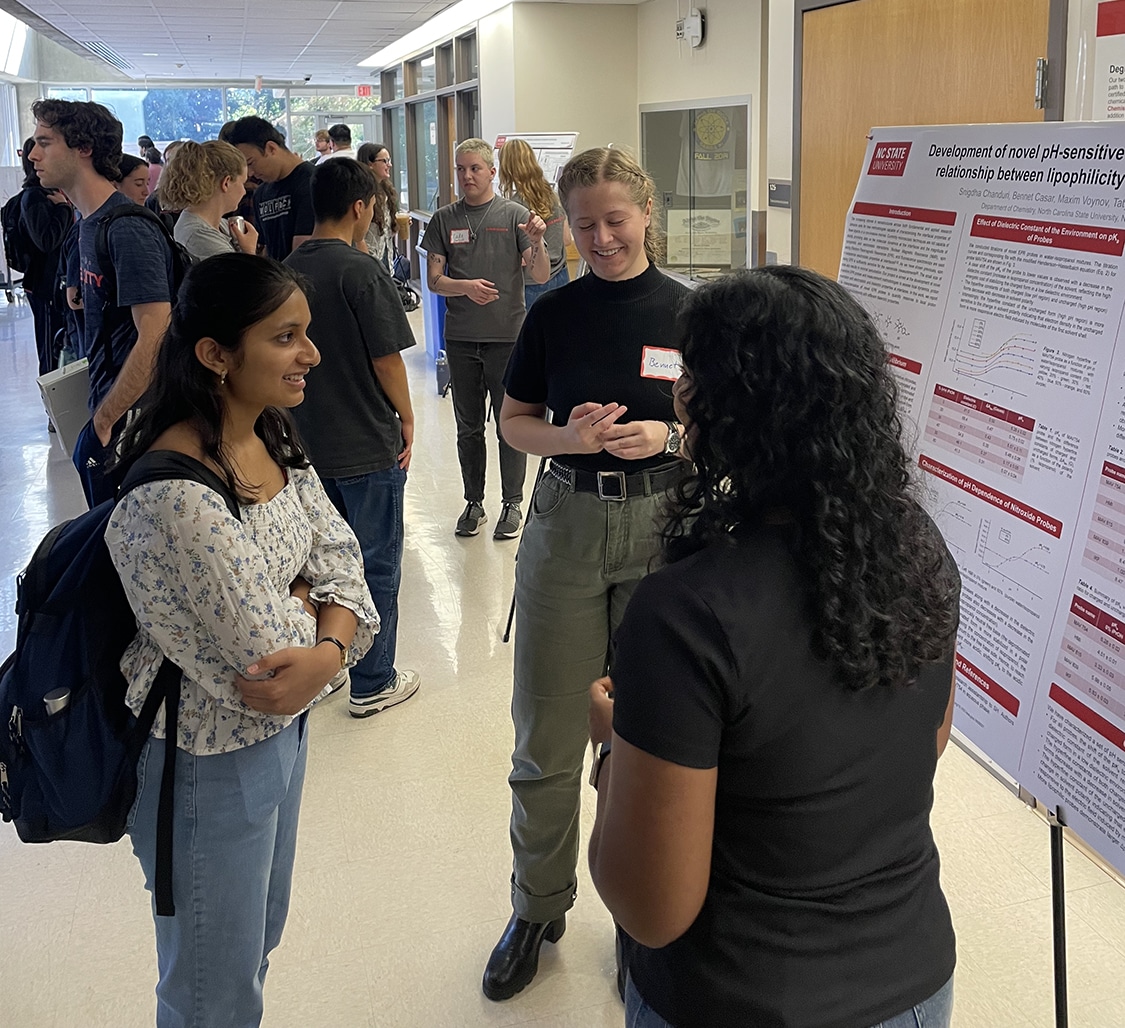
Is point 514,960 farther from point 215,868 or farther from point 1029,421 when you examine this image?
point 1029,421

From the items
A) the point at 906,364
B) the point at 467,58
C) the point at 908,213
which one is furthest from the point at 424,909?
the point at 467,58

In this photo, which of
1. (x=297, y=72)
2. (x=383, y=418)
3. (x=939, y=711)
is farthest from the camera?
(x=297, y=72)

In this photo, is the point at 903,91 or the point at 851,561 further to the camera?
the point at 903,91

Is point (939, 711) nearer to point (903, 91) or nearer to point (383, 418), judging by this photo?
Result: point (383, 418)

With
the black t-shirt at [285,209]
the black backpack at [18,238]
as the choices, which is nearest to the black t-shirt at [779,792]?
the black t-shirt at [285,209]

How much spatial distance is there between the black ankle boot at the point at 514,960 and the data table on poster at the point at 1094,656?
1.21 metres

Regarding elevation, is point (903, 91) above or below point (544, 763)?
above

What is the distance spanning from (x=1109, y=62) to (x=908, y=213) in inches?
35.4

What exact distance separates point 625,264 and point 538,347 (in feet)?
0.79

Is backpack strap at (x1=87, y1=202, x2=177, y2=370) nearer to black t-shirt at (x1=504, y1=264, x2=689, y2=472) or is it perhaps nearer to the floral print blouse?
black t-shirt at (x1=504, y1=264, x2=689, y2=472)

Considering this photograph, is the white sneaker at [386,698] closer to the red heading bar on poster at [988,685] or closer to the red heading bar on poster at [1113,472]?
the red heading bar on poster at [988,685]

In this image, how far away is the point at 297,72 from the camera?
17703 mm

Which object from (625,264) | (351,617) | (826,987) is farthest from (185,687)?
(625,264)

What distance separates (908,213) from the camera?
1948 millimetres
